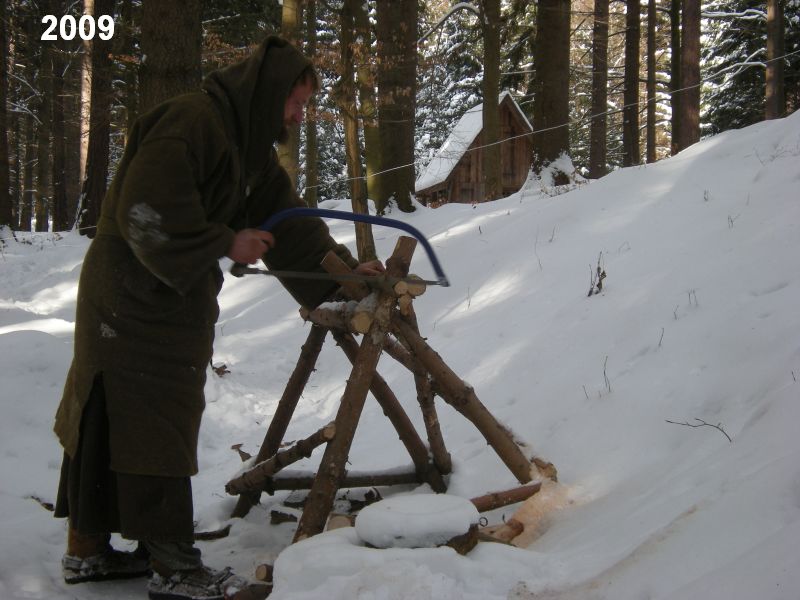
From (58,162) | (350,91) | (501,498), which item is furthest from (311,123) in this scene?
(501,498)

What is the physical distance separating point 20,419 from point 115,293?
2.39 metres

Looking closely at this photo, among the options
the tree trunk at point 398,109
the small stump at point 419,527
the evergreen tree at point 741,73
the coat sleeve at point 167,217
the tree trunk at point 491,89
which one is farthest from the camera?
the evergreen tree at point 741,73

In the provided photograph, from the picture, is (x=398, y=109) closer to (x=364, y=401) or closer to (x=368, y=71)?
(x=368, y=71)

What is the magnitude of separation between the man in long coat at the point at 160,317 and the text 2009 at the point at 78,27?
40.3ft

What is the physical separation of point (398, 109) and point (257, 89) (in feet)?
31.3

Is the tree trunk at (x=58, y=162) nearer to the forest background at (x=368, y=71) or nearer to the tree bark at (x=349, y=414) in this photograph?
the forest background at (x=368, y=71)

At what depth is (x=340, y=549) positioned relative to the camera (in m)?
2.17

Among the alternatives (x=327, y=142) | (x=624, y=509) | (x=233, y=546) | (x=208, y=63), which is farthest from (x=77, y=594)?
(x=327, y=142)

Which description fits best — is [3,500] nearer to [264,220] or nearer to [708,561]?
[264,220]

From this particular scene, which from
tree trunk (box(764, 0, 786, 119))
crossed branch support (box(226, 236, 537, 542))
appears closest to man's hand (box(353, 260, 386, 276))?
crossed branch support (box(226, 236, 537, 542))

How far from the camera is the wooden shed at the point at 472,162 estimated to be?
80.5 ft

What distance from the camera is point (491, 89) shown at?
13.7 meters

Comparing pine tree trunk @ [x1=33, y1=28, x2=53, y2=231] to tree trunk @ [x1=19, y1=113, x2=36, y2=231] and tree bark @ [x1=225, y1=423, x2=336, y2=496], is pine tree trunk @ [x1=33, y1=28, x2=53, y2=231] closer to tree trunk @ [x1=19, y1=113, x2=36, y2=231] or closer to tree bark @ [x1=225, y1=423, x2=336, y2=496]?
tree trunk @ [x1=19, y1=113, x2=36, y2=231]

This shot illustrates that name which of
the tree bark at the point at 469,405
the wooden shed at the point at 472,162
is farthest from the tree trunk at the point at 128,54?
the wooden shed at the point at 472,162
